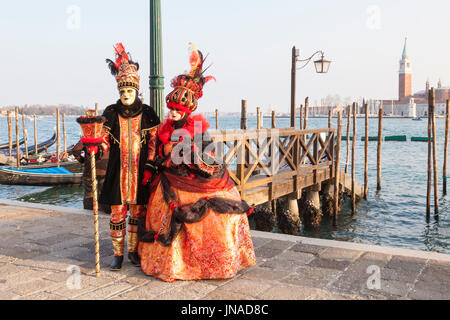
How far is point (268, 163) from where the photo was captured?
8.68 meters

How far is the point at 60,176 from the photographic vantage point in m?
16.0

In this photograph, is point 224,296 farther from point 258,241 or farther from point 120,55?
point 120,55

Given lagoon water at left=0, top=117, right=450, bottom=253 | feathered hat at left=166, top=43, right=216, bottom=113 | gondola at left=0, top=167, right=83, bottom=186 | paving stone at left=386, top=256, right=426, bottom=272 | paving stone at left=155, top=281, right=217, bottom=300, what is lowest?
lagoon water at left=0, top=117, right=450, bottom=253

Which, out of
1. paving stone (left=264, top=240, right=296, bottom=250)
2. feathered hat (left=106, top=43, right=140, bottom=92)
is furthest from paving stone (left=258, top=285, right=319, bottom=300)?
feathered hat (left=106, top=43, right=140, bottom=92)

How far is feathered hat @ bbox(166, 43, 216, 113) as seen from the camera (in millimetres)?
3352

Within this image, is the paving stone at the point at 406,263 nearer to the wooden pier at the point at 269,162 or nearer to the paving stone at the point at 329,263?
the paving stone at the point at 329,263

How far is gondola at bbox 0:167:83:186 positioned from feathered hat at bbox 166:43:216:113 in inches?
543

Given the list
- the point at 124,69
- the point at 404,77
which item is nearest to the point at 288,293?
the point at 124,69

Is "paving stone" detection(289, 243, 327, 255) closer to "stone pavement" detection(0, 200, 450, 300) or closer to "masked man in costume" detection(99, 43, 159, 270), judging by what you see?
"stone pavement" detection(0, 200, 450, 300)

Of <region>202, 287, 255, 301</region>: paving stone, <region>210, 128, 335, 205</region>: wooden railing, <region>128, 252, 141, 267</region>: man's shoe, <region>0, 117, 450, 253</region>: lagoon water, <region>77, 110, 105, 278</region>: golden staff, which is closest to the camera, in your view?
<region>202, 287, 255, 301</region>: paving stone

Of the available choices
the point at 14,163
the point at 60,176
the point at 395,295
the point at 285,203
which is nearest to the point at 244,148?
the point at 285,203
